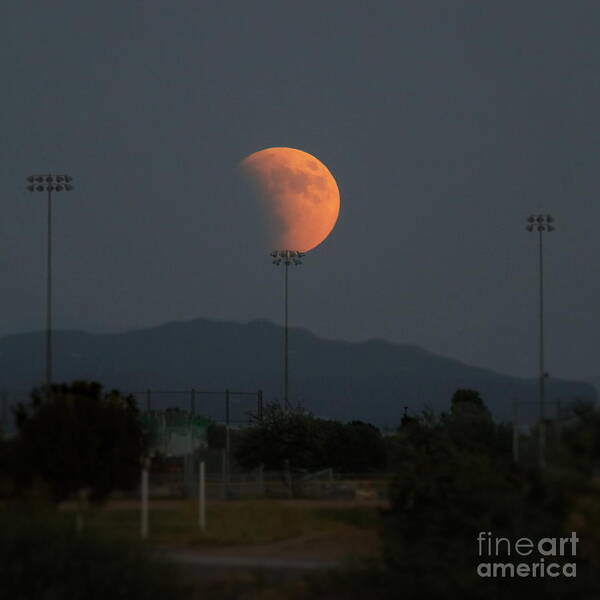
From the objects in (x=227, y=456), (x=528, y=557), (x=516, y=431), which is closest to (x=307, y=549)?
(x=516, y=431)

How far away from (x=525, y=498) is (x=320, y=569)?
521 centimetres

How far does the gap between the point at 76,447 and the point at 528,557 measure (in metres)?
14.5

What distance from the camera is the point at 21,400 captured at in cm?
4469

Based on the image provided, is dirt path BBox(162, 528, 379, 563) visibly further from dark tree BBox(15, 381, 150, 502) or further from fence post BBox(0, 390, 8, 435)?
fence post BBox(0, 390, 8, 435)

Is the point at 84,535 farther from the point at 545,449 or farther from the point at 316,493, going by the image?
the point at 316,493

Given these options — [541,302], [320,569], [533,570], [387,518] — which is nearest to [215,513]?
[387,518]

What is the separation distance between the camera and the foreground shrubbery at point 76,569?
30828 millimetres

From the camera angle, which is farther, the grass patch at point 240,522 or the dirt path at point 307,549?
the grass patch at point 240,522

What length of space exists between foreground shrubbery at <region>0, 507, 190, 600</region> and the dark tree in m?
7.86

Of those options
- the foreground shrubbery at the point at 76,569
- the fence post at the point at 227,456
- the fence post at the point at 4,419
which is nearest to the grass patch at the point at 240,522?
the foreground shrubbery at the point at 76,569

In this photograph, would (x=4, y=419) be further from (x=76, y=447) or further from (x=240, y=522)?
(x=240, y=522)

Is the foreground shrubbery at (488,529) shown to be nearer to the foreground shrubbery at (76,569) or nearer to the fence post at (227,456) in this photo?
the foreground shrubbery at (76,569)

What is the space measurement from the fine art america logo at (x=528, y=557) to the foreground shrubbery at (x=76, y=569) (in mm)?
7061

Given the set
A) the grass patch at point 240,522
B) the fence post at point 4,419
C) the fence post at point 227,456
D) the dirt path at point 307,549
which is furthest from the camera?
the fence post at point 227,456
